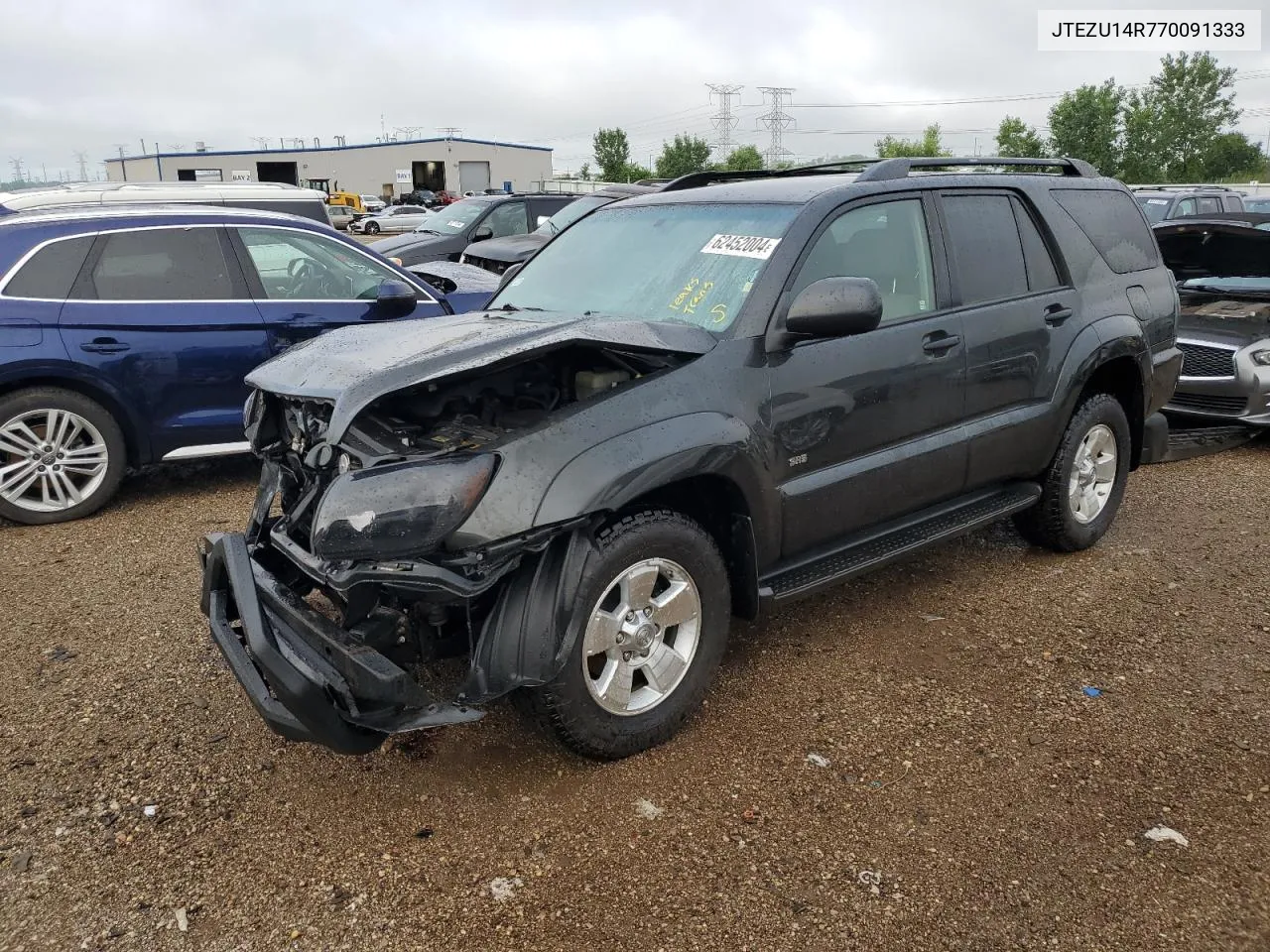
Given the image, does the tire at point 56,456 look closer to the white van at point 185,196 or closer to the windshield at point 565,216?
the white van at point 185,196

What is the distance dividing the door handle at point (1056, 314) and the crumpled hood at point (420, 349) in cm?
200

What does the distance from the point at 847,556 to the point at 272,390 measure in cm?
221

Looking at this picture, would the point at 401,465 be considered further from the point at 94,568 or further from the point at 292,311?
the point at 292,311

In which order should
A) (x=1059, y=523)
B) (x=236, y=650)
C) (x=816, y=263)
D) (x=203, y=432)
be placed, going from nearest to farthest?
(x=236, y=650)
(x=816, y=263)
(x=1059, y=523)
(x=203, y=432)

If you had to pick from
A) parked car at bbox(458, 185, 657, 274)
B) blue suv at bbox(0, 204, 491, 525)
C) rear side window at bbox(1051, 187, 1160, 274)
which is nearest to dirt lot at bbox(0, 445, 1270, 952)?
blue suv at bbox(0, 204, 491, 525)

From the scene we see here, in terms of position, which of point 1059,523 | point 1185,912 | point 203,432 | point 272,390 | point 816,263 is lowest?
point 1185,912

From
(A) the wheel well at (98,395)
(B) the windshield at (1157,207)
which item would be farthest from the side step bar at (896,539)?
(B) the windshield at (1157,207)

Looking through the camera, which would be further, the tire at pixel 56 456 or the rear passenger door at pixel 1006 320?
the tire at pixel 56 456

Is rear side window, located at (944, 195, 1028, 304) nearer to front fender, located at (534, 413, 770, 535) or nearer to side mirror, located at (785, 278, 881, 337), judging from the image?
side mirror, located at (785, 278, 881, 337)

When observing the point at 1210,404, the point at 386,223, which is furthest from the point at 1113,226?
the point at 386,223

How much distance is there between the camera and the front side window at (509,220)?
1315 cm

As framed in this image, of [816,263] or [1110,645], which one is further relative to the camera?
[1110,645]

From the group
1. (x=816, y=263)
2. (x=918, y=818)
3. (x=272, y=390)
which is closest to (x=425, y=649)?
(x=272, y=390)

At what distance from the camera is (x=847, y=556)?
12.0 feet
